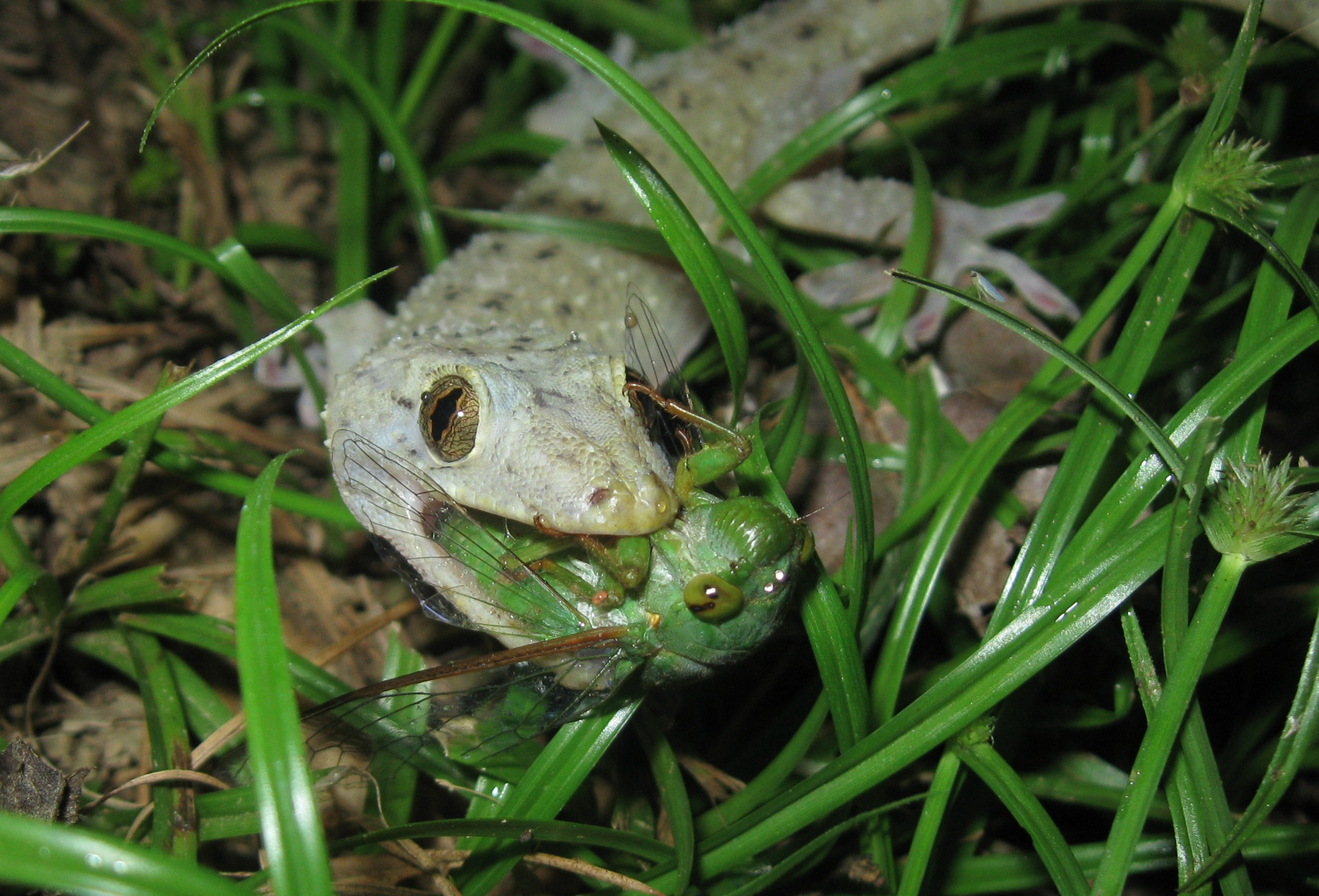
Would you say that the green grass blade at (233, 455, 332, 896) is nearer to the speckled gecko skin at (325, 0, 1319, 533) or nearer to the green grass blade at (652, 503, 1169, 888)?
the speckled gecko skin at (325, 0, 1319, 533)

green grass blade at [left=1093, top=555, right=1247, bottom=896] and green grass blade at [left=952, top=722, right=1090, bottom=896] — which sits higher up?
green grass blade at [left=1093, top=555, right=1247, bottom=896]

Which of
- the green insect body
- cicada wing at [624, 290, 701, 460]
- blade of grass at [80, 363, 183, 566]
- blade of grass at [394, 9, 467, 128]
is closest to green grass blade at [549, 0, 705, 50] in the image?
blade of grass at [394, 9, 467, 128]

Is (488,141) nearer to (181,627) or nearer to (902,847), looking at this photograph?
(181,627)

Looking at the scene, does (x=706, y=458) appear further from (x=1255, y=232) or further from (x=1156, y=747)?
(x=1255, y=232)

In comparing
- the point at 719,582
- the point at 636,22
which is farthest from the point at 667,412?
the point at 636,22

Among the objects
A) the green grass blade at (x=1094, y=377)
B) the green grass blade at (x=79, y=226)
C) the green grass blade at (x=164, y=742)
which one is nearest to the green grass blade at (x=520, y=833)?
the green grass blade at (x=164, y=742)

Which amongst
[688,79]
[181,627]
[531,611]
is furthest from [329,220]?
[531,611]
